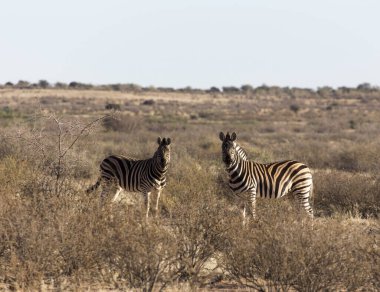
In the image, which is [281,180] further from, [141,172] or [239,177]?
[141,172]

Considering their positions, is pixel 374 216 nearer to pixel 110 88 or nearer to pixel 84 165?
pixel 84 165

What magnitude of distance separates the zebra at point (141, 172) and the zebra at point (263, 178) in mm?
1172

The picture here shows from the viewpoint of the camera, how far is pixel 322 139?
34500 mm

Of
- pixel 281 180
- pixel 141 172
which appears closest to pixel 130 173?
pixel 141 172

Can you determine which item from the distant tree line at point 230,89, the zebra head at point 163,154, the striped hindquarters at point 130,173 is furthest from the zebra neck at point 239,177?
the distant tree line at point 230,89

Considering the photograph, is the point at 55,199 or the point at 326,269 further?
the point at 55,199

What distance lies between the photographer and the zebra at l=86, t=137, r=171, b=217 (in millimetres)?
13506

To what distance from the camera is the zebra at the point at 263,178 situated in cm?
1280

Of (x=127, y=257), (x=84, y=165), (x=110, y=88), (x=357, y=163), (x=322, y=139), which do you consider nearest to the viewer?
(x=127, y=257)

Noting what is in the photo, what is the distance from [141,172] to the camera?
13922mm

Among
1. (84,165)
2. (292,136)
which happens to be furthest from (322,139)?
(84,165)

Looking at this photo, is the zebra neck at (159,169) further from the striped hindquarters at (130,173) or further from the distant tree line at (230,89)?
the distant tree line at (230,89)

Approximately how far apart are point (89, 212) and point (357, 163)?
15911mm

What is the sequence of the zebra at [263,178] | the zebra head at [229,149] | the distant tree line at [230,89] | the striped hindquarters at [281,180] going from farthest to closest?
the distant tree line at [230,89] < the striped hindquarters at [281,180] < the zebra at [263,178] < the zebra head at [229,149]
